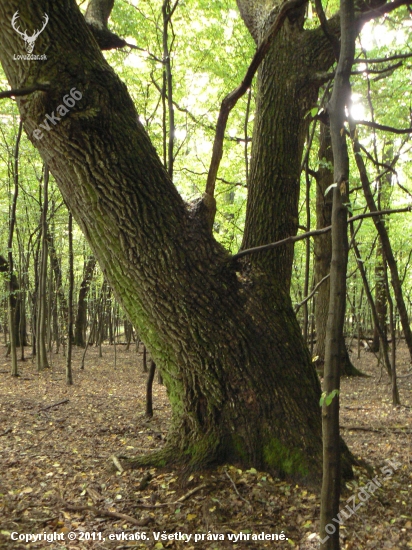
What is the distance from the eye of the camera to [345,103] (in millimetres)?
1709

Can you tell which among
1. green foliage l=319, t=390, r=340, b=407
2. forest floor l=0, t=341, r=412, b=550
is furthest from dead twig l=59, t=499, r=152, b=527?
green foliage l=319, t=390, r=340, b=407

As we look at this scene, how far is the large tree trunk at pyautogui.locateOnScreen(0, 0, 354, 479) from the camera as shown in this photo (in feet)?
9.80

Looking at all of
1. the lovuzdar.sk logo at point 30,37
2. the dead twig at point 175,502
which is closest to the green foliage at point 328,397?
the dead twig at point 175,502

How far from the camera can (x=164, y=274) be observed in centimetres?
309

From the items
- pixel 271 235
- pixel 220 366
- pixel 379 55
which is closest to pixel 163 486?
pixel 220 366

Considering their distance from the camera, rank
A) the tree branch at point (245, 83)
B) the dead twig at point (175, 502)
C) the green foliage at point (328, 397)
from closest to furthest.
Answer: the green foliage at point (328, 397), the tree branch at point (245, 83), the dead twig at point (175, 502)

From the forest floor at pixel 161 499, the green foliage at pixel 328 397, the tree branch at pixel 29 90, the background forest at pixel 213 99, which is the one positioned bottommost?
the forest floor at pixel 161 499

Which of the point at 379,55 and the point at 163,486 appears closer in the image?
the point at 163,486

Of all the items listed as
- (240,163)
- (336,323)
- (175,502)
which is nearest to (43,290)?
(240,163)

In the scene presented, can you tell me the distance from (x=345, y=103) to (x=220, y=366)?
204cm

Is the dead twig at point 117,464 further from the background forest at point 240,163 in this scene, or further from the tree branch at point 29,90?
the tree branch at point 29,90

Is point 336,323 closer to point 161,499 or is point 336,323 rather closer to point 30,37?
point 161,499

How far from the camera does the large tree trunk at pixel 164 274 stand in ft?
9.80

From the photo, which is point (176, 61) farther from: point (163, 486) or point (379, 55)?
point (163, 486)
